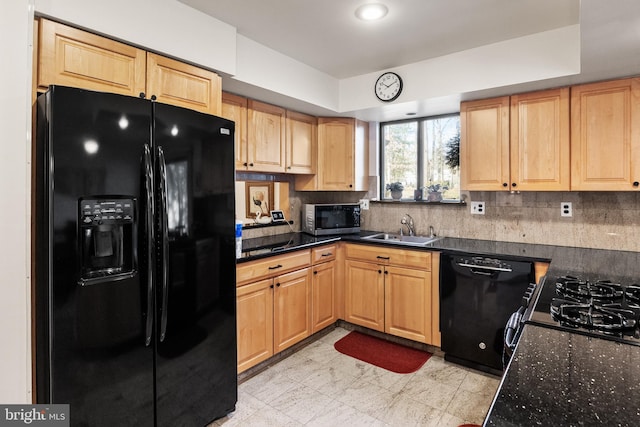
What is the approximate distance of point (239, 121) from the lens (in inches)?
111

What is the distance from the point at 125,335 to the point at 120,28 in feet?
4.88

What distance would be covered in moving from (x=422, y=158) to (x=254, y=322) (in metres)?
2.29

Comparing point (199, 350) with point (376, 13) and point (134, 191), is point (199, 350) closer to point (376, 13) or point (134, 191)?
point (134, 191)

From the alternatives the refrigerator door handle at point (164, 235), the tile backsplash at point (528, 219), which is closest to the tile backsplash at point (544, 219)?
A: the tile backsplash at point (528, 219)

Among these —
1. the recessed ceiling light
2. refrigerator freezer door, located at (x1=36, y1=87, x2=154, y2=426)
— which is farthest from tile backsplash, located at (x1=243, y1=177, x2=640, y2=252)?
the recessed ceiling light

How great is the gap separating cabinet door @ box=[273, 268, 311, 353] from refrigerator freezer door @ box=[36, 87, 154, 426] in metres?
1.16

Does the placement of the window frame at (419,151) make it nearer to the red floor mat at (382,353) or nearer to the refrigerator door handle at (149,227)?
the red floor mat at (382,353)

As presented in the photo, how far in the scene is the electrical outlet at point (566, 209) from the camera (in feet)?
9.23

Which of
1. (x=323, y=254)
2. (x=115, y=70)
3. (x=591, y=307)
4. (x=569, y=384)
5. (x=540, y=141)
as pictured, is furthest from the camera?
(x=323, y=254)

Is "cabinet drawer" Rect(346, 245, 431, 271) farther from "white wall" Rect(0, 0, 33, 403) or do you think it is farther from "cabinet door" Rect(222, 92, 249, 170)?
"white wall" Rect(0, 0, 33, 403)

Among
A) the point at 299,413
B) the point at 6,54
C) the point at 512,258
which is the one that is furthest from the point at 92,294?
the point at 512,258

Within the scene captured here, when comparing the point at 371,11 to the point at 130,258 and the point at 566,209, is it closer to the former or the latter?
the point at 130,258

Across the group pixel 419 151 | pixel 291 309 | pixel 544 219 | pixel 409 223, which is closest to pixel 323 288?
pixel 291 309

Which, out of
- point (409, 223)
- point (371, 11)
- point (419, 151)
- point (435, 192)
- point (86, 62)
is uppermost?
point (371, 11)
